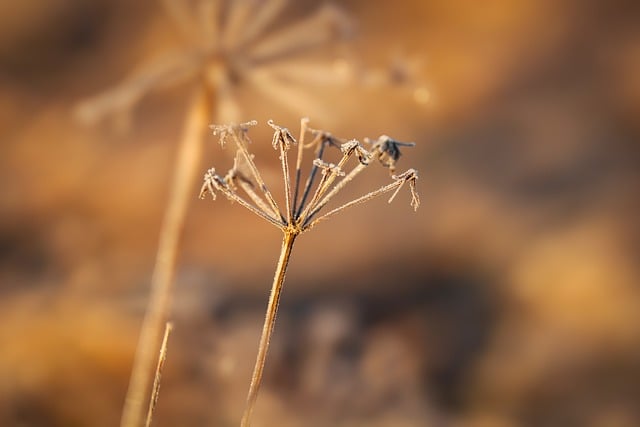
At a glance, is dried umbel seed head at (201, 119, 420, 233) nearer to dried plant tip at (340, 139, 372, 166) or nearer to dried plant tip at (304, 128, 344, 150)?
dried plant tip at (340, 139, 372, 166)

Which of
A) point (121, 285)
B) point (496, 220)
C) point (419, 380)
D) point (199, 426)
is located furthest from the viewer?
point (496, 220)

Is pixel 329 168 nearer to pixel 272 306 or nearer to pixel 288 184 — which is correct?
pixel 288 184

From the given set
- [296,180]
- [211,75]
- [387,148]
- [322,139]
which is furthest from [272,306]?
[211,75]

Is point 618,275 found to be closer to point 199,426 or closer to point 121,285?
point 199,426

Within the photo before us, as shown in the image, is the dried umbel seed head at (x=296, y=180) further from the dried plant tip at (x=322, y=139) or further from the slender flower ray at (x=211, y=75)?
the slender flower ray at (x=211, y=75)

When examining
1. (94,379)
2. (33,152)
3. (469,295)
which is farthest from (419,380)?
(33,152)

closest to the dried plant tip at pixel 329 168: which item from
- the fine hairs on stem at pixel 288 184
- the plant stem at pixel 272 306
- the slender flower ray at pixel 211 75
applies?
the fine hairs on stem at pixel 288 184

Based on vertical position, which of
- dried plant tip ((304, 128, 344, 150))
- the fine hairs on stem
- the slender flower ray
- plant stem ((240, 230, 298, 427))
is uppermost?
the slender flower ray

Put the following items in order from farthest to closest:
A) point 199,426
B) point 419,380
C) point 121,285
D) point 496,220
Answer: point 496,220 < point 121,285 < point 419,380 < point 199,426

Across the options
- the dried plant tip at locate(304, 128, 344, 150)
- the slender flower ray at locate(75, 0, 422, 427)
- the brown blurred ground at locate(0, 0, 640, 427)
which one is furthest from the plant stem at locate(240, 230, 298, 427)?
the brown blurred ground at locate(0, 0, 640, 427)
